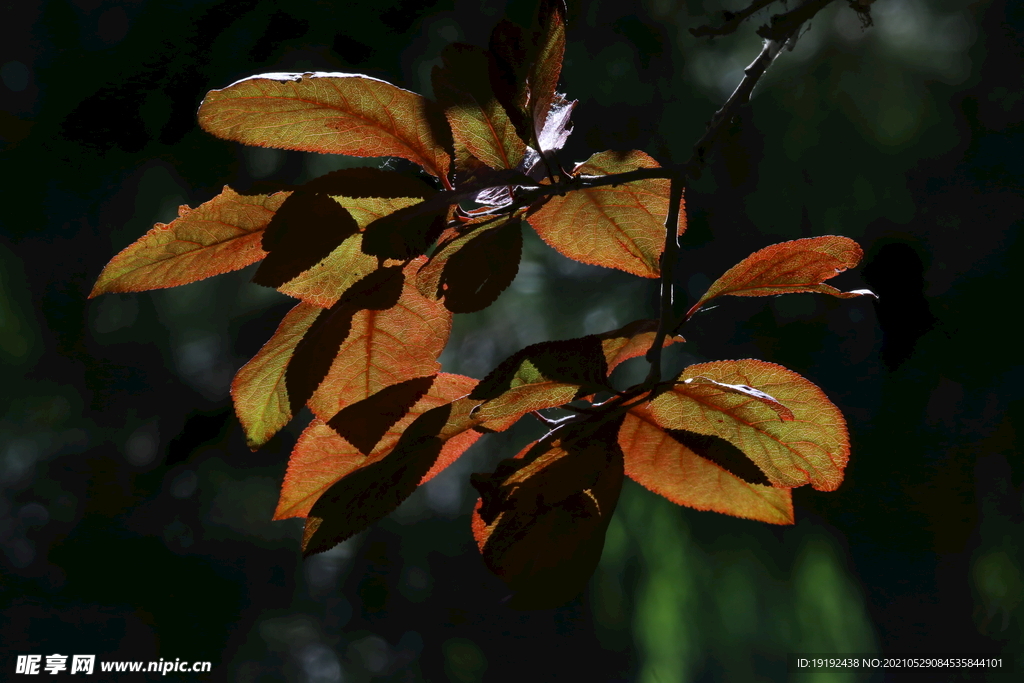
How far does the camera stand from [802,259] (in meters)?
0.41

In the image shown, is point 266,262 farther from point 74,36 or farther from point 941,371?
point 74,36

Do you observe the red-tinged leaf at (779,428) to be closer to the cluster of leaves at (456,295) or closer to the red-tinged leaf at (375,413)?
the cluster of leaves at (456,295)

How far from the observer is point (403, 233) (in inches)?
13.9

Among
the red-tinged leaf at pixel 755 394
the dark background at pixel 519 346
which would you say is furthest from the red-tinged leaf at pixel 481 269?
the dark background at pixel 519 346

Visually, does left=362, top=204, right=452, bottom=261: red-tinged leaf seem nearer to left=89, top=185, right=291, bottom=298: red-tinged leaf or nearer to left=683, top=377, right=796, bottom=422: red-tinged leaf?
left=89, top=185, right=291, bottom=298: red-tinged leaf

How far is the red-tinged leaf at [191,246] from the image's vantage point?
0.36 metres

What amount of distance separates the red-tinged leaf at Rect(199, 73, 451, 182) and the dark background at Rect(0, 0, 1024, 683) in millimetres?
1419

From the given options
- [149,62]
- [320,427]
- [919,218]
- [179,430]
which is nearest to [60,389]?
[179,430]

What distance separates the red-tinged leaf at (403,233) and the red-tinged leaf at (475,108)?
2.2 inches

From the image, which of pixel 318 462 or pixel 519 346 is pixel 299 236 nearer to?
pixel 318 462

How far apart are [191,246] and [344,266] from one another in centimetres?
8

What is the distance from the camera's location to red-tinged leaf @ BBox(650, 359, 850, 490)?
396 millimetres

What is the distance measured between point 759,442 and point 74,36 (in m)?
2.27

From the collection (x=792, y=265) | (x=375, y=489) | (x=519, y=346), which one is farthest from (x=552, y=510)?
(x=519, y=346)
